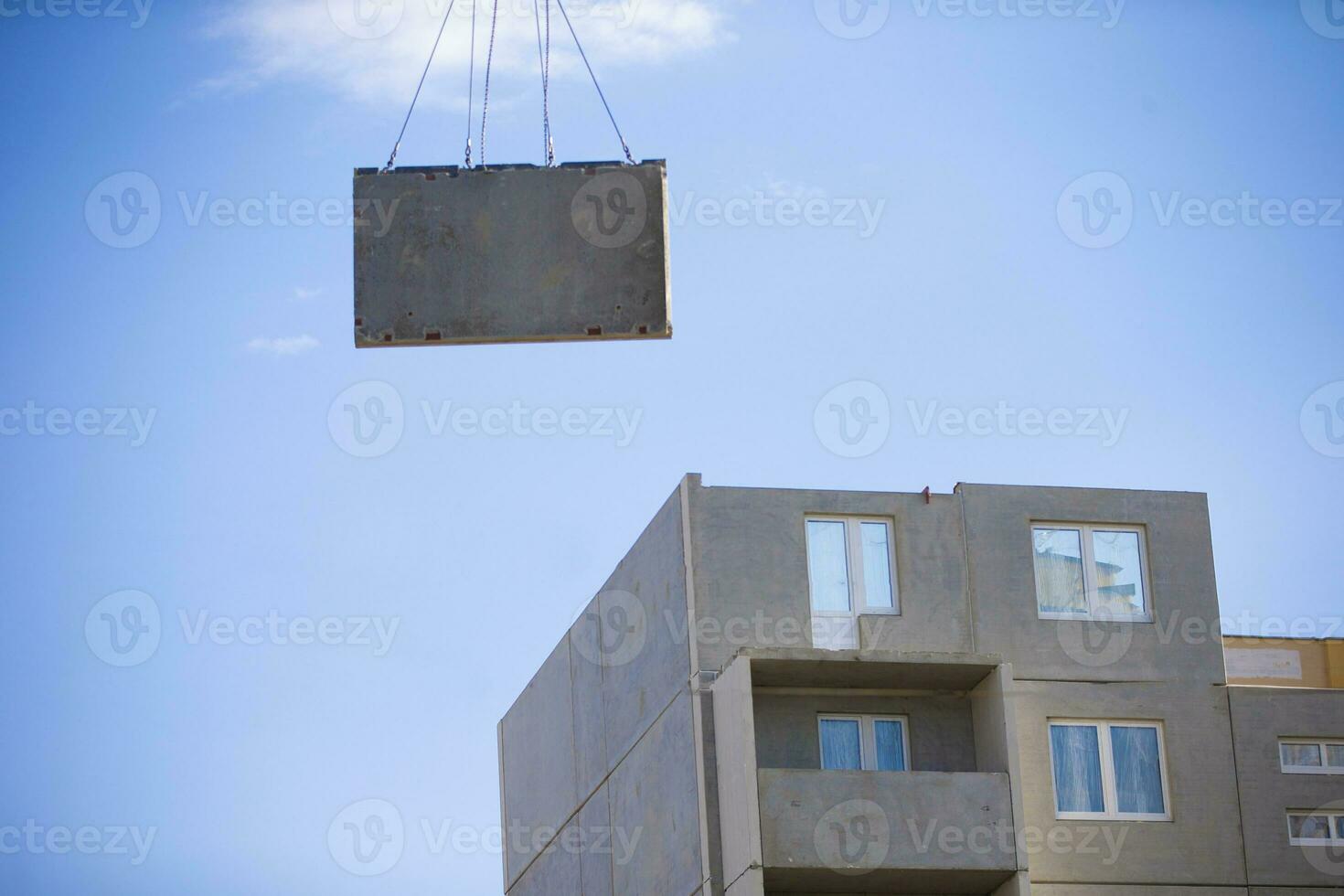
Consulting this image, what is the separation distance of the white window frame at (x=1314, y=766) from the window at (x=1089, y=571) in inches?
113

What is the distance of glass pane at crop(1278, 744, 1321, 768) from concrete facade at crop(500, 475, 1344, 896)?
220 millimetres

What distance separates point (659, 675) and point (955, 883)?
5.74 metres

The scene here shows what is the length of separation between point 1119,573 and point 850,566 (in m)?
4.39

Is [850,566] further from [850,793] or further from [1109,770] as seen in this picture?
[1109,770]

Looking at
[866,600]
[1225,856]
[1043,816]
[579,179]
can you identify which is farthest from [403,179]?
[1225,856]

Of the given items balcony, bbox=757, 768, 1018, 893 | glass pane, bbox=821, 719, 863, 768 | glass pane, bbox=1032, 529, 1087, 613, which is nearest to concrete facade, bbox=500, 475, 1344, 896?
balcony, bbox=757, 768, 1018, 893

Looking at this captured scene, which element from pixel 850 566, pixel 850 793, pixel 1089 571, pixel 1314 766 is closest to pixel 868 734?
pixel 850 793

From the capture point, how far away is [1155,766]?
33688 mm

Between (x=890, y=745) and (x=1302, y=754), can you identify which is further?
(x=1302, y=754)

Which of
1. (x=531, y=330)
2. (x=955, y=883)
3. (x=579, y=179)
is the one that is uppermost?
(x=579, y=179)

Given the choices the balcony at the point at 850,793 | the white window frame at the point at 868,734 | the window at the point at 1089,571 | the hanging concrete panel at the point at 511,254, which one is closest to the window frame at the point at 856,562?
the balcony at the point at 850,793

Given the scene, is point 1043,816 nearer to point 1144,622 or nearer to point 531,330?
point 1144,622

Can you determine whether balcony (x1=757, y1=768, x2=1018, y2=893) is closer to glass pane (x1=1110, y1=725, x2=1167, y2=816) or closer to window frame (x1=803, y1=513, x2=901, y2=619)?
glass pane (x1=1110, y1=725, x2=1167, y2=816)

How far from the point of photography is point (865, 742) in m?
33.2
